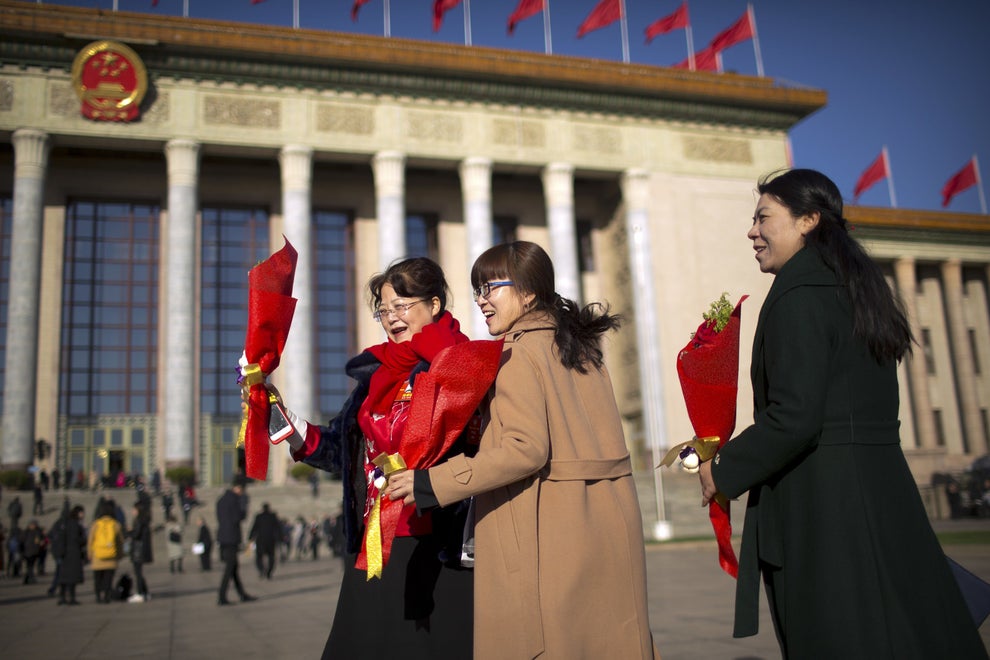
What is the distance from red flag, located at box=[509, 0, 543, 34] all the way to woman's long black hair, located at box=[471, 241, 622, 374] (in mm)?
29208

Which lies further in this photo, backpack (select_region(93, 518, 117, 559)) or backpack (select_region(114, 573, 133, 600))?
backpack (select_region(114, 573, 133, 600))

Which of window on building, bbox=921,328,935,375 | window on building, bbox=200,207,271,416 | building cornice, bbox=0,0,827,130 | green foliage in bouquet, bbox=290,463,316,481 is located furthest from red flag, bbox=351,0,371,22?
window on building, bbox=921,328,935,375

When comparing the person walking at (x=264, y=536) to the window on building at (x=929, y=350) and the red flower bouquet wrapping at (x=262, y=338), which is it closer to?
the red flower bouquet wrapping at (x=262, y=338)

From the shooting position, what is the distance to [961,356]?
42.5 meters

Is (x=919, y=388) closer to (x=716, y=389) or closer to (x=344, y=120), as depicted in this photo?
(x=344, y=120)

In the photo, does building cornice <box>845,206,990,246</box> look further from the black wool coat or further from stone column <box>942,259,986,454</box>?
the black wool coat

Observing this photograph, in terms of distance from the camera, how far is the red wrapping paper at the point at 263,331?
3.06 meters

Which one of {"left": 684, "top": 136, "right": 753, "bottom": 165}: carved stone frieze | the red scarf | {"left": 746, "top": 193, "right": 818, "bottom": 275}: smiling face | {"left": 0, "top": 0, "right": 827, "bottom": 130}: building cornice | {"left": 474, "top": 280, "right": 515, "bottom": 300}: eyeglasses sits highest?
{"left": 0, "top": 0, "right": 827, "bottom": 130}: building cornice

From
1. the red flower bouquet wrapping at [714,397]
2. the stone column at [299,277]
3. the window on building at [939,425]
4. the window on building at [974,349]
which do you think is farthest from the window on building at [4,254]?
the window on building at [974,349]

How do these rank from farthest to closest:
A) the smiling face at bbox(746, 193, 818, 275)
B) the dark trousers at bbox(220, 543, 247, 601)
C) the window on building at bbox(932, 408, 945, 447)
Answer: the window on building at bbox(932, 408, 945, 447)
the dark trousers at bbox(220, 543, 247, 601)
the smiling face at bbox(746, 193, 818, 275)

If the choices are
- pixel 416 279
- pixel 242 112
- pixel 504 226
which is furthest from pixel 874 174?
pixel 416 279

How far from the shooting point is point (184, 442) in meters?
26.0

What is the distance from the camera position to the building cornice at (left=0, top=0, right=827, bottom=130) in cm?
2631

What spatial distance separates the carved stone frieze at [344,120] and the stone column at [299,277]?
115cm
